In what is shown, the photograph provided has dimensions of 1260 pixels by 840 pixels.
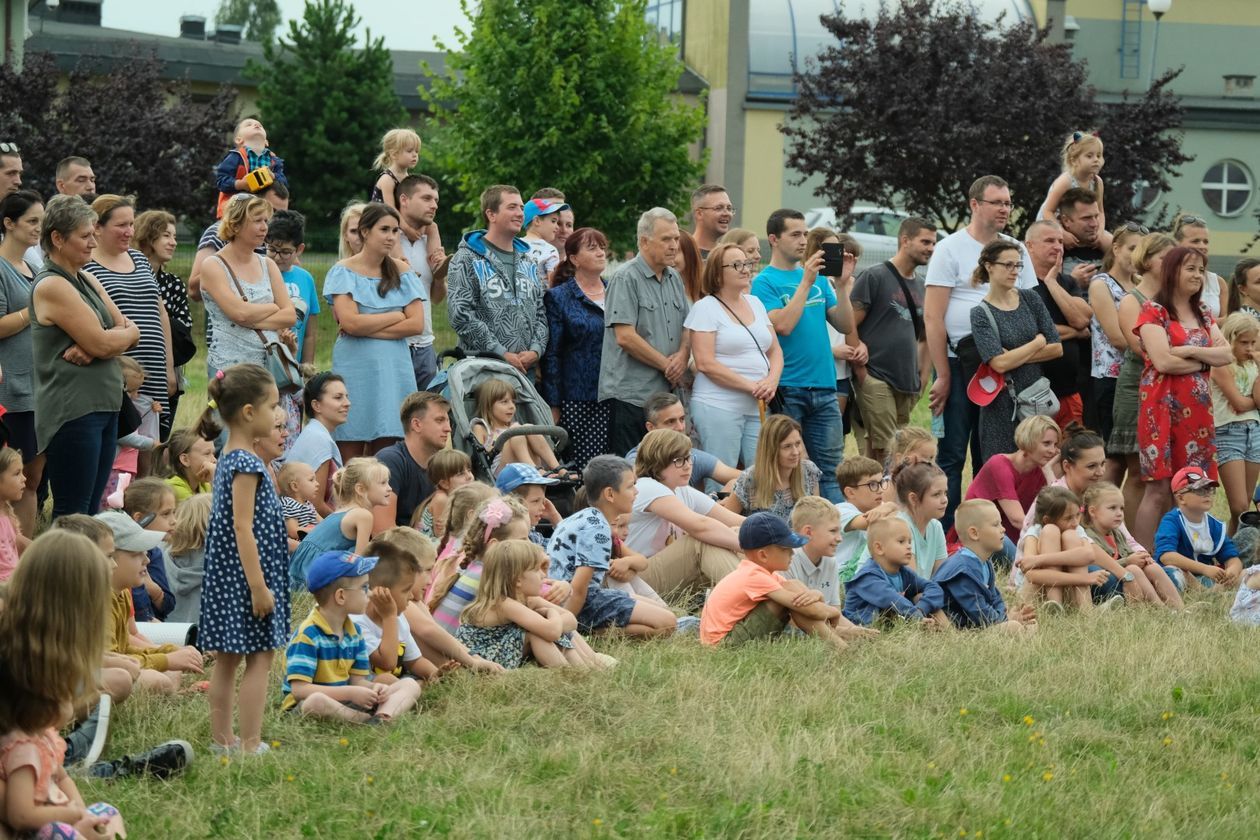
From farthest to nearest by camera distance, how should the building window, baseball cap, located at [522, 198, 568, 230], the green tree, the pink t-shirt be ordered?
the building window, the green tree, baseball cap, located at [522, 198, 568, 230], the pink t-shirt

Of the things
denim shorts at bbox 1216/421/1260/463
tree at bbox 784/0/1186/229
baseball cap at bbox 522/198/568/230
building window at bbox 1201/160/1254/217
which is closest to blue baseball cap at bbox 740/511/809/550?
denim shorts at bbox 1216/421/1260/463

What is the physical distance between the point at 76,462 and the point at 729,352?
4.15 m

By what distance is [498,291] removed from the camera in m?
10.6

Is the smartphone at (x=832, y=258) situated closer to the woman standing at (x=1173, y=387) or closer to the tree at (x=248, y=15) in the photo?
the woman standing at (x=1173, y=387)

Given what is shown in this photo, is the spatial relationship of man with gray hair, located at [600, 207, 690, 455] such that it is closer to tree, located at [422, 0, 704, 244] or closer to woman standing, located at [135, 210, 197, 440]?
woman standing, located at [135, 210, 197, 440]

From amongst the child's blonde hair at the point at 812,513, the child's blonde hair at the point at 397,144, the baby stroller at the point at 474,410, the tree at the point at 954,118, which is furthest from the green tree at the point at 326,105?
the child's blonde hair at the point at 812,513

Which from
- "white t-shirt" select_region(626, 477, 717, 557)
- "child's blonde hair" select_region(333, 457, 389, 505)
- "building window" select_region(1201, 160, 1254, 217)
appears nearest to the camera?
"child's blonde hair" select_region(333, 457, 389, 505)

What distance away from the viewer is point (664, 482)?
367 inches

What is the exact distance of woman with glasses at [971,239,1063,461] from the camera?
36.0ft

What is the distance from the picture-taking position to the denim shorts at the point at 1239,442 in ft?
36.2

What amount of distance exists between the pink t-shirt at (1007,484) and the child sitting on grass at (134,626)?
5338 millimetres

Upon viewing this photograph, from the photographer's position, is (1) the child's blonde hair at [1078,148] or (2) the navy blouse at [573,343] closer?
(2) the navy blouse at [573,343]

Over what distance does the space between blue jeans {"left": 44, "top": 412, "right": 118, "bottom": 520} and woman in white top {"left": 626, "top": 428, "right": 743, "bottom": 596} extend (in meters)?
2.89


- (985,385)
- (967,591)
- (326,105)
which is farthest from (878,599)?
(326,105)
